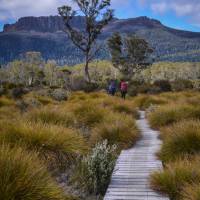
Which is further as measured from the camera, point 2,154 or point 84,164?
point 84,164

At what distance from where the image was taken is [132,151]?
35.2 ft

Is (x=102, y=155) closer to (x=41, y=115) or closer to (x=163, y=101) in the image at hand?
(x=41, y=115)

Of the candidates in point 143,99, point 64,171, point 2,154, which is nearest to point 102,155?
point 64,171

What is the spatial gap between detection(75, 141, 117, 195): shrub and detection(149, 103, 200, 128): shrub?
6222 mm

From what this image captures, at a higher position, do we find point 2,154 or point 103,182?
point 2,154

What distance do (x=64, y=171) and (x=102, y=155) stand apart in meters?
1.17

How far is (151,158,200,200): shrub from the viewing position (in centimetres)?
708

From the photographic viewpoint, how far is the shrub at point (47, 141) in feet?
29.3

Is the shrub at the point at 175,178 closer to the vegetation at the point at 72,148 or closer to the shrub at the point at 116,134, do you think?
the vegetation at the point at 72,148

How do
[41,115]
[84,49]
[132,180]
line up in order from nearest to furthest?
1. [132,180]
2. [41,115]
3. [84,49]

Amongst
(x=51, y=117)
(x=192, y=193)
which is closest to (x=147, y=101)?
(x=51, y=117)

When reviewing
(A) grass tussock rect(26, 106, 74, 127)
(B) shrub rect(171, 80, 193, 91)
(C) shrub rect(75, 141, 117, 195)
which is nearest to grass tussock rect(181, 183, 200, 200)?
(C) shrub rect(75, 141, 117, 195)

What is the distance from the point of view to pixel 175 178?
23.9 ft

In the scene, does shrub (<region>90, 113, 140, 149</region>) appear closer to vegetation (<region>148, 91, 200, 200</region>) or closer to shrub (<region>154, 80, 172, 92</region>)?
vegetation (<region>148, 91, 200, 200</region>)
